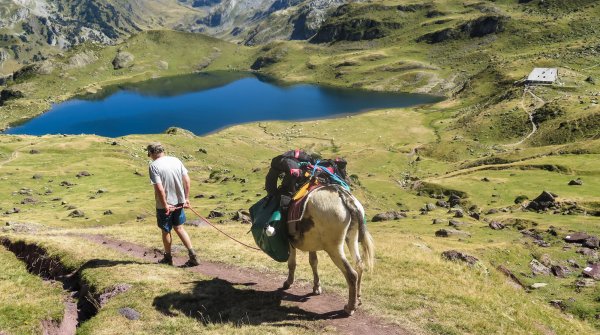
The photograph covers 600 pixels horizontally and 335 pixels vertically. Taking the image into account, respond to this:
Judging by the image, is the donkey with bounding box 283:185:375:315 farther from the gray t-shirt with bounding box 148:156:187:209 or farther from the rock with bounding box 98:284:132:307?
the rock with bounding box 98:284:132:307

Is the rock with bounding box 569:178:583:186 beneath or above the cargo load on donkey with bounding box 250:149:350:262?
beneath

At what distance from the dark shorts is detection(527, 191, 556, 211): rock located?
150 feet

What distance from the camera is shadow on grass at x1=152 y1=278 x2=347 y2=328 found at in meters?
12.8

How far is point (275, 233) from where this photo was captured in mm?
13555

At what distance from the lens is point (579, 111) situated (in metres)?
108

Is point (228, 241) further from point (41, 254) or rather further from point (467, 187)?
point (467, 187)

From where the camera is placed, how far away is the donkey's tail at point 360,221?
1249 cm

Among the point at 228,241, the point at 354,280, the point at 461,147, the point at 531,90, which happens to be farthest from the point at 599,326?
the point at 531,90

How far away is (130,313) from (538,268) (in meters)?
24.9

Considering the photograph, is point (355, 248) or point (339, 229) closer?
point (339, 229)

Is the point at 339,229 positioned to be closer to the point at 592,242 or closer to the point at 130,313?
the point at 130,313

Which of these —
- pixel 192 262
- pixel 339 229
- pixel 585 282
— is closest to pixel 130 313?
pixel 192 262

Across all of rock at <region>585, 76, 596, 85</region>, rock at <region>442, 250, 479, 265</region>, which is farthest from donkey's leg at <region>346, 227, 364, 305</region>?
rock at <region>585, 76, 596, 85</region>

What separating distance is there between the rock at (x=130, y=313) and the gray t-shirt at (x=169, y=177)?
3.93m
